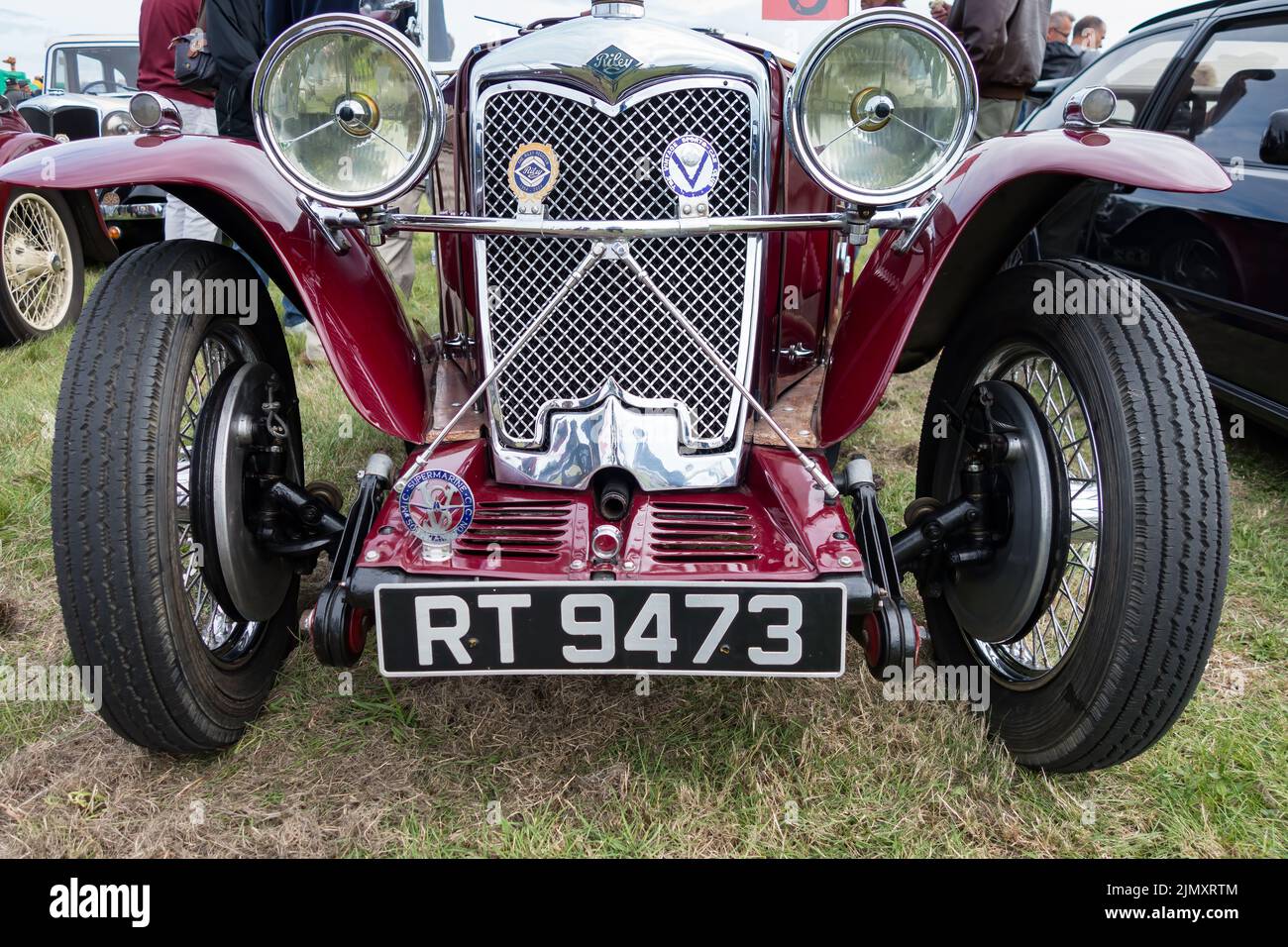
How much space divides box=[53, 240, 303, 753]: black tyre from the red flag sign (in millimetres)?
1814

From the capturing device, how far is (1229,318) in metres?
3.12

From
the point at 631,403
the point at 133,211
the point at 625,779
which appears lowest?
the point at 625,779

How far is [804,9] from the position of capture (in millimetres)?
2715

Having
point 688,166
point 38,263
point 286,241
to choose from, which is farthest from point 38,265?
point 688,166

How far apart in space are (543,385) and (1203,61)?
10.5ft

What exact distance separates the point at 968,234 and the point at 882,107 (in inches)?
17.0

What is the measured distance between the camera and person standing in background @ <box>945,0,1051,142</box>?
4406 millimetres

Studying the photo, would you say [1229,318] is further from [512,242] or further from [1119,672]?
[512,242]

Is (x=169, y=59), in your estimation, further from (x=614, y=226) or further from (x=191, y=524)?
(x=614, y=226)

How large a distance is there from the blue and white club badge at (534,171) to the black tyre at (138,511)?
673 mm

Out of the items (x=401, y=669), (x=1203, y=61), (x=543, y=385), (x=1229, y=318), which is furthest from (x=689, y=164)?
(x=1203, y=61)

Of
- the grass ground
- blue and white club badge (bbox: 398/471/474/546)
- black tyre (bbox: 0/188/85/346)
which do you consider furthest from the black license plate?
black tyre (bbox: 0/188/85/346)

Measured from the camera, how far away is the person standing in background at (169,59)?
15.1 ft

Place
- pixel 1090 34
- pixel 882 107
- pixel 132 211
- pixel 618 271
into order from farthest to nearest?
pixel 1090 34 → pixel 132 211 → pixel 618 271 → pixel 882 107
